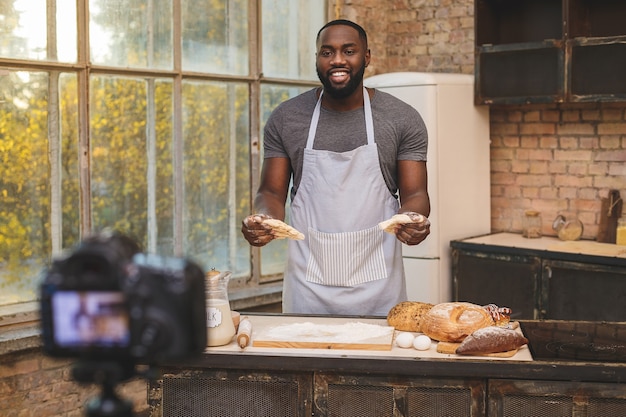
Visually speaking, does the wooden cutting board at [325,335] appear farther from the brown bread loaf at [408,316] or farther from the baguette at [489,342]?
the baguette at [489,342]

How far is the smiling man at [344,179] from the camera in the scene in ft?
11.1

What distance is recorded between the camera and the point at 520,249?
16.5 ft

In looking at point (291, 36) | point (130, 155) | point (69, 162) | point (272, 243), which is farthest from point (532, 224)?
point (69, 162)

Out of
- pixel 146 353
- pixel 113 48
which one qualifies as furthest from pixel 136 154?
pixel 146 353

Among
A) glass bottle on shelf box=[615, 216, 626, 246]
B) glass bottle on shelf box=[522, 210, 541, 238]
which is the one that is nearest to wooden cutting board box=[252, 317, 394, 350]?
glass bottle on shelf box=[615, 216, 626, 246]

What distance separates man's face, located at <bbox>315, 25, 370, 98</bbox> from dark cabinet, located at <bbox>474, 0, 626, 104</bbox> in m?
1.99

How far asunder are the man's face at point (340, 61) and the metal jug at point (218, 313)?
3.06ft

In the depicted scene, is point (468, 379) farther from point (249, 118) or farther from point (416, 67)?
point (416, 67)

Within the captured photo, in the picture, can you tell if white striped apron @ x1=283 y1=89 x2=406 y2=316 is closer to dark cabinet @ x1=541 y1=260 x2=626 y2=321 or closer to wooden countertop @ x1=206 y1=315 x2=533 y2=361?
wooden countertop @ x1=206 y1=315 x2=533 y2=361

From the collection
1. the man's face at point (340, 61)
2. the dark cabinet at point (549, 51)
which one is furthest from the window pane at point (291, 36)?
the man's face at point (340, 61)

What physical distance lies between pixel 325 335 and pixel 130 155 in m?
2.13

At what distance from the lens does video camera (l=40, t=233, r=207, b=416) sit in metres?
1.07

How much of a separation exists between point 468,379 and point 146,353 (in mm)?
1625

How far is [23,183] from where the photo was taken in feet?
13.7
